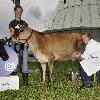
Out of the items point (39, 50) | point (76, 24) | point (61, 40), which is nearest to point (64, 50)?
point (61, 40)

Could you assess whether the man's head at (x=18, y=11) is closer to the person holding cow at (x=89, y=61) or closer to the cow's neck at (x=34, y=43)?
the cow's neck at (x=34, y=43)

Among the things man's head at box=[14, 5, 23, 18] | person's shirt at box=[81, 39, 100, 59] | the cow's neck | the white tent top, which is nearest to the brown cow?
the cow's neck

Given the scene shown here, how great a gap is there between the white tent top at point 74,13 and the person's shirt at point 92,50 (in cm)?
4273

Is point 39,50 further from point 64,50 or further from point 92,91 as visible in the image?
point 92,91

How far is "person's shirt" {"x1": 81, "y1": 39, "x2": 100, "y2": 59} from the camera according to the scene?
11.1 meters

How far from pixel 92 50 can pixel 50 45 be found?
1.80m

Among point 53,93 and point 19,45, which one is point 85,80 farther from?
point 19,45

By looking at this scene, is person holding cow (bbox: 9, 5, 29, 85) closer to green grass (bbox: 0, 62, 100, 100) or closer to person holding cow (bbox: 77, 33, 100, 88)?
green grass (bbox: 0, 62, 100, 100)

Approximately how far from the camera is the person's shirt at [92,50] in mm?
11065

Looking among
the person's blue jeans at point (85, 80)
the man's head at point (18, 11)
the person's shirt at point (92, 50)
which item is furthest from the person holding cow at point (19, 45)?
the person's shirt at point (92, 50)

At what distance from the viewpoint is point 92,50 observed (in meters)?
11.1

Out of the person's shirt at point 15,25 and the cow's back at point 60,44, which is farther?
the cow's back at point 60,44

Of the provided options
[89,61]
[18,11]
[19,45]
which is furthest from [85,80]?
[18,11]

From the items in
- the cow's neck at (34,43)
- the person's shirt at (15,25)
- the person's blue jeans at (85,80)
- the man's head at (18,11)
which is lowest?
the person's blue jeans at (85,80)
